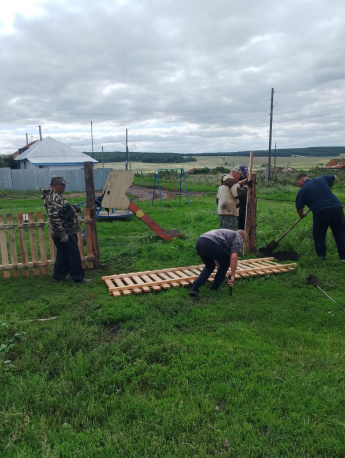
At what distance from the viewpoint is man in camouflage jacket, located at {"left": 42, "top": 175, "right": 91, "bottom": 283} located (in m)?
5.71

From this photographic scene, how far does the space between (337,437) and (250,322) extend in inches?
76.7

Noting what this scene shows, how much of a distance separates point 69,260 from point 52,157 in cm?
3461

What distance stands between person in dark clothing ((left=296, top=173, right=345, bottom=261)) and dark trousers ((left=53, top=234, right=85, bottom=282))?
4.55m

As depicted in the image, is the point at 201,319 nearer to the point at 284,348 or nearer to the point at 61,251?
the point at 284,348

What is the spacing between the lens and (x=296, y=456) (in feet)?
7.97

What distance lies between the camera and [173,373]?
3.33m

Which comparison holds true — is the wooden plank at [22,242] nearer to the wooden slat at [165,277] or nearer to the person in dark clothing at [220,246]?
the wooden slat at [165,277]

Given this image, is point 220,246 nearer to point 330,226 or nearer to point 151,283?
point 151,283

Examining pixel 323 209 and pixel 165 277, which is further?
pixel 323 209

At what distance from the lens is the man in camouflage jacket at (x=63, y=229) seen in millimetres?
5707

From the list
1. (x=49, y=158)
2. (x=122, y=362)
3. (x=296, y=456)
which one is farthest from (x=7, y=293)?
(x=49, y=158)

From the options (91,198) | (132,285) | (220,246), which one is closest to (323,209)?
(220,246)

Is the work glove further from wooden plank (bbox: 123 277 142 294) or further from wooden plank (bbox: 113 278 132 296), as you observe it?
wooden plank (bbox: 123 277 142 294)

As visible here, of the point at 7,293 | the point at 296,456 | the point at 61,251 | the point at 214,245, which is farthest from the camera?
the point at 61,251
